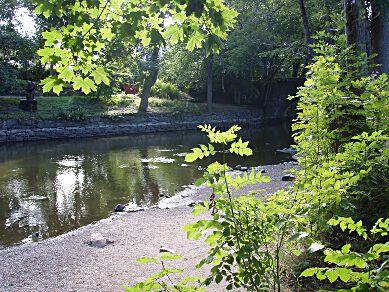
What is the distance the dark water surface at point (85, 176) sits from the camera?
8352 millimetres

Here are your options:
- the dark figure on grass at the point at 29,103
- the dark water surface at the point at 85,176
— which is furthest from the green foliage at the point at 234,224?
the dark figure on grass at the point at 29,103

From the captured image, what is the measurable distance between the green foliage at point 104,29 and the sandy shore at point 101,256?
2276 millimetres

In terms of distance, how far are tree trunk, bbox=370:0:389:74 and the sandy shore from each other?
123 inches

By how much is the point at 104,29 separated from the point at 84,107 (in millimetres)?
21474

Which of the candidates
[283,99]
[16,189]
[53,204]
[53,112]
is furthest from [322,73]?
[283,99]

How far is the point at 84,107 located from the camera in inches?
941

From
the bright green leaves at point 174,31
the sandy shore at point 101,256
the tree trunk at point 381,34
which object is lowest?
the sandy shore at point 101,256

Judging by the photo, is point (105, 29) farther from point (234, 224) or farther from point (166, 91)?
point (166, 91)

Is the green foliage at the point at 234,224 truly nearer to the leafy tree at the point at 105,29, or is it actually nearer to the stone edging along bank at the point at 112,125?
the leafy tree at the point at 105,29

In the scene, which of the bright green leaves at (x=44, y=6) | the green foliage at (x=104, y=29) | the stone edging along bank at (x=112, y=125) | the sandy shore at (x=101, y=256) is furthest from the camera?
the stone edging along bank at (x=112, y=125)

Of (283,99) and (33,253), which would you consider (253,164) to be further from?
(283,99)

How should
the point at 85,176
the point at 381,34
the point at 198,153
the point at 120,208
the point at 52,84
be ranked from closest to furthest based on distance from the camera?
the point at 198,153 → the point at 52,84 → the point at 381,34 → the point at 120,208 → the point at 85,176

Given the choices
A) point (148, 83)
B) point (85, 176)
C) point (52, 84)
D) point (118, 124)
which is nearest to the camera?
point (52, 84)

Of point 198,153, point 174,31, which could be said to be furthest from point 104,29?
point 198,153
